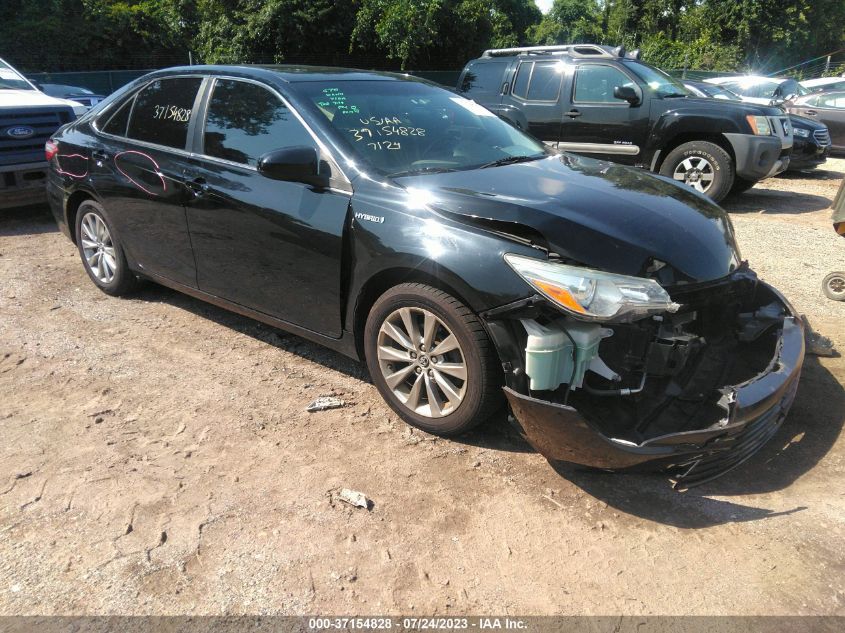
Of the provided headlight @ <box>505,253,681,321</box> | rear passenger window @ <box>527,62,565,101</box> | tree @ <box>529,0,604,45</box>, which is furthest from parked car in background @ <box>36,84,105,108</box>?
tree @ <box>529,0,604,45</box>

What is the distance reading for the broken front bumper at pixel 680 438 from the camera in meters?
2.64

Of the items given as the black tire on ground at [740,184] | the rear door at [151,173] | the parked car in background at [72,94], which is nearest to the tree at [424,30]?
the parked car in background at [72,94]

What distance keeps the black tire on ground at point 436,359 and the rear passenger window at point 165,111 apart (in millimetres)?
1989

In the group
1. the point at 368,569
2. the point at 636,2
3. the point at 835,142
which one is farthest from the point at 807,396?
the point at 636,2

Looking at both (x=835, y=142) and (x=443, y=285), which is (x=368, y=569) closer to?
(x=443, y=285)

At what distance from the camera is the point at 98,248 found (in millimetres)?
5266

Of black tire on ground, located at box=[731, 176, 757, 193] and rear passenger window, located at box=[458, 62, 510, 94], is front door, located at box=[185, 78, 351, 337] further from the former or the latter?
black tire on ground, located at box=[731, 176, 757, 193]

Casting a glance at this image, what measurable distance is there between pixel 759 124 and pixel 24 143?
8.60m

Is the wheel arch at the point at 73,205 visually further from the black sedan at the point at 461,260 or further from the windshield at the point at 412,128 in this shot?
the windshield at the point at 412,128

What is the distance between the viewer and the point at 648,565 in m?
2.56

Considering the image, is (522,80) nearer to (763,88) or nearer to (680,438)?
(680,438)

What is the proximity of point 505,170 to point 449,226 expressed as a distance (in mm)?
841

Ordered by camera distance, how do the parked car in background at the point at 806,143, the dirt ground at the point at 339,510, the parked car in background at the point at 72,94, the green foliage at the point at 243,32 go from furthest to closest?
the green foliage at the point at 243,32, the parked car in background at the point at 72,94, the parked car in background at the point at 806,143, the dirt ground at the point at 339,510

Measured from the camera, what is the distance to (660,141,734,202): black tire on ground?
8.38m
